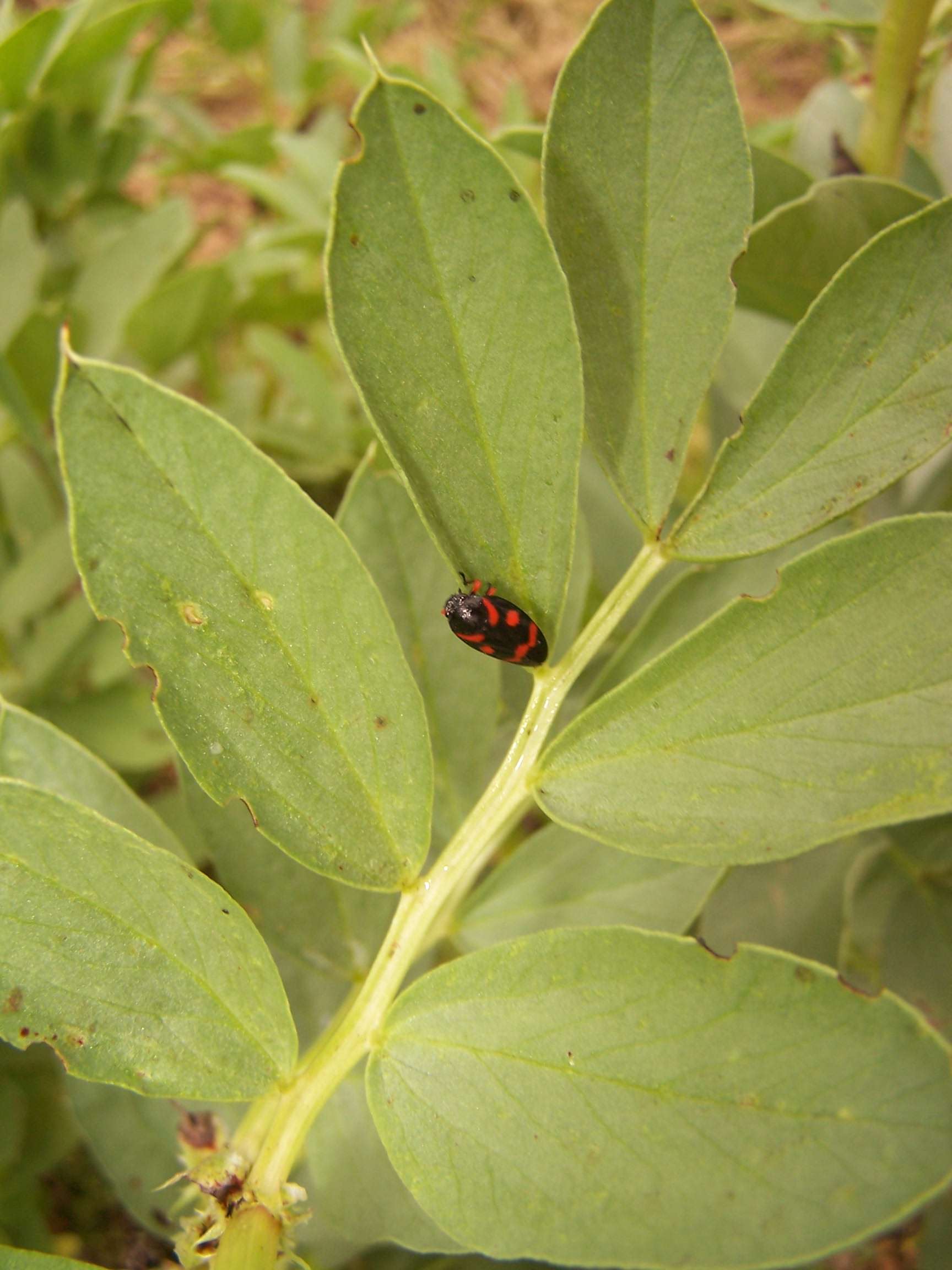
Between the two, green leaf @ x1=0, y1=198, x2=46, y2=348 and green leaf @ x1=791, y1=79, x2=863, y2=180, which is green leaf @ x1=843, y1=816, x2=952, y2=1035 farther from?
green leaf @ x1=0, y1=198, x2=46, y2=348

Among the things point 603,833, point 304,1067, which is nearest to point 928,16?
point 603,833

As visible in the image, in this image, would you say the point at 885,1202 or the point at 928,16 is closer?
the point at 885,1202

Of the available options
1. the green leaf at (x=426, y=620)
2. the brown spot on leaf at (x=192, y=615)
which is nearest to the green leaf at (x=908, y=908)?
the green leaf at (x=426, y=620)

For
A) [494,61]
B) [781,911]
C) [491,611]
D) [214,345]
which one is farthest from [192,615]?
[494,61]

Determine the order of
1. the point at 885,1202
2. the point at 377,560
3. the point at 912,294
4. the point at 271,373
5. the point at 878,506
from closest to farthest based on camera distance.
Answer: the point at 885,1202, the point at 912,294, the point at 377,560, the point at 878,506, the point at 271,373

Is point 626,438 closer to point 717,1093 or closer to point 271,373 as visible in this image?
point 717,1093

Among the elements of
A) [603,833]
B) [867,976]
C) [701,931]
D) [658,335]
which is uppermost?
[658,335]

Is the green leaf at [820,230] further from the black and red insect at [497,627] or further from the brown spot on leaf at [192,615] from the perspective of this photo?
the brown spot on leaf at [192,615]
